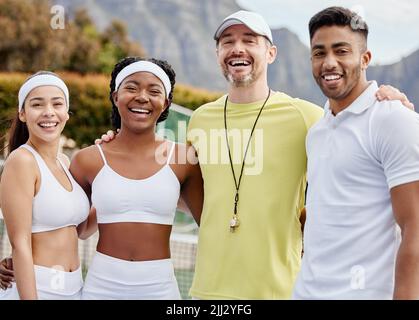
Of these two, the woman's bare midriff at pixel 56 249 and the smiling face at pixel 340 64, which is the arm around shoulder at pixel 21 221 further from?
the smiling face at pixel 340 64

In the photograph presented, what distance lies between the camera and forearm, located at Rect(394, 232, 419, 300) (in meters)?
3.01

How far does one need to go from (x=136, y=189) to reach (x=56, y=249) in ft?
1.68

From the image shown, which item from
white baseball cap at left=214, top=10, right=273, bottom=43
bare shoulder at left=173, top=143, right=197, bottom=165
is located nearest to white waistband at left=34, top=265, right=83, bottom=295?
bare shoulder at left=173, top=143, right=197, bottom=165

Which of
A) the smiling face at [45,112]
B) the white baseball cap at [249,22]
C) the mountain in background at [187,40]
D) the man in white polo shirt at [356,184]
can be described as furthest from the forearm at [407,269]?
the mountain in background at [187,40]

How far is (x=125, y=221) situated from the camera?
3770 mm

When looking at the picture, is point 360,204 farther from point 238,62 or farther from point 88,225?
point 88,225

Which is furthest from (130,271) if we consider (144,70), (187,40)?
(187,40)

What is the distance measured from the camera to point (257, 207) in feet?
12.3

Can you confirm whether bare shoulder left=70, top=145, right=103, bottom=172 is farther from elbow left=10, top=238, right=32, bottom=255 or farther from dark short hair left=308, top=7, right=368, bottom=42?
dark short hair left=308, top=7, right=368, bottom=42

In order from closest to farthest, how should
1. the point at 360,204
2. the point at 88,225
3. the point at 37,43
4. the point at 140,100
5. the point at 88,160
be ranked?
the point at 360,204
the point at 140,100
the point at 88,160
the point at 88,225
the point at 37,43

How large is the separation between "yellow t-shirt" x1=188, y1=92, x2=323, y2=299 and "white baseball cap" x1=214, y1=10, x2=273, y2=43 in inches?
16.7

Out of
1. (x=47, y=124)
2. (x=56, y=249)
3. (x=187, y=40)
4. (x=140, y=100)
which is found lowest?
(x=56, y=249)

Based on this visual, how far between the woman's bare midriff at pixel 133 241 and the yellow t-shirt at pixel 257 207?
10.8 inches

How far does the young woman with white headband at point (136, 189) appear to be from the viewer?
374 centimetres
